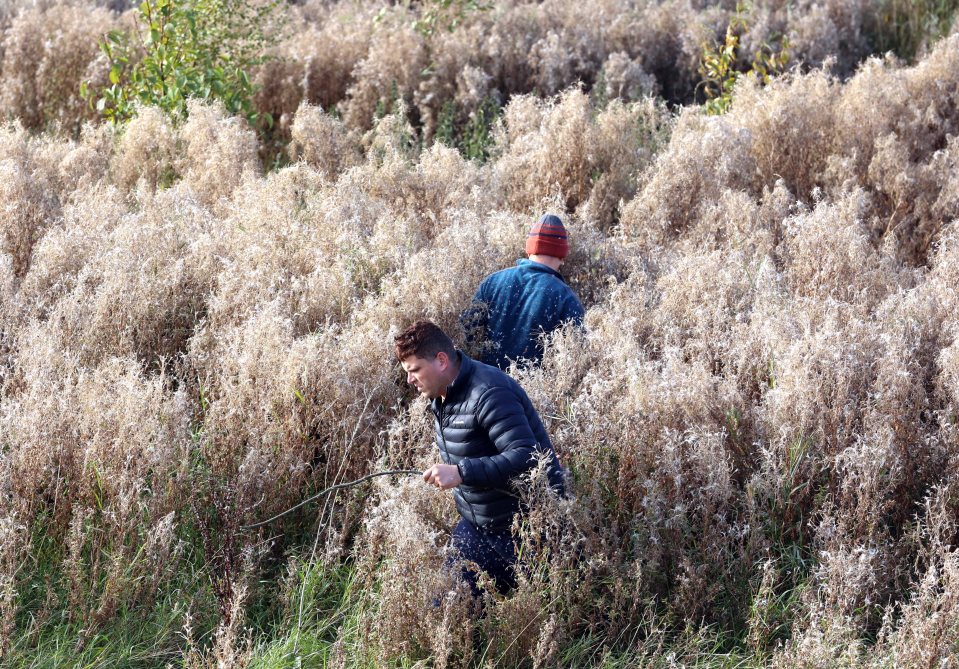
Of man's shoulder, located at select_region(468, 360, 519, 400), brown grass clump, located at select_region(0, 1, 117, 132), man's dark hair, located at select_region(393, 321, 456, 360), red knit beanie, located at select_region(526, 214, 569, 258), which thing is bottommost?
red knit beanie, located at select_region(526, 214, 569, 258)

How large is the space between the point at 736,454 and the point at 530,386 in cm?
102

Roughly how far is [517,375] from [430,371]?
4.26ft

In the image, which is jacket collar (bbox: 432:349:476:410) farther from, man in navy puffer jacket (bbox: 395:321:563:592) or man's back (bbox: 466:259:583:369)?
man's back (bbox: 466:259:583:369)

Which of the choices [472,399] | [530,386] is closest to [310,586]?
[472,399]

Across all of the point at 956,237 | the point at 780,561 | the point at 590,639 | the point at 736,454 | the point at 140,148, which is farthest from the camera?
the point at 140,148

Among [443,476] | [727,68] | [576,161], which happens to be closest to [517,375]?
[443,476]

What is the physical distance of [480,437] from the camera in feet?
12.5

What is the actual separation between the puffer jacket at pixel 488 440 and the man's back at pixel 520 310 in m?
1.50

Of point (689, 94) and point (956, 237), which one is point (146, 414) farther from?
point (689, 94)

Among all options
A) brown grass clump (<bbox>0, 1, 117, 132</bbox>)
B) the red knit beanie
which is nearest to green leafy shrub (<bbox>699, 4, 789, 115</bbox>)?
the red knit beanie

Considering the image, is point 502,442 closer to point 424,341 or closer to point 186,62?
point 424,341

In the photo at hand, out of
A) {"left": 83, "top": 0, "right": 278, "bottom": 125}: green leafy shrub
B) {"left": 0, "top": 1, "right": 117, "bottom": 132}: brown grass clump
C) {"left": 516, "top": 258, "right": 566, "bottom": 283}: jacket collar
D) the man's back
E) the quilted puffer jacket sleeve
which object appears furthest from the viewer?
{"left": 0, "top": 1, "right": 117, "bottom": 132}: brown grass clump

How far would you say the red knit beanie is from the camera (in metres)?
5.71

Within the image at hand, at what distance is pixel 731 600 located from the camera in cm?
397
